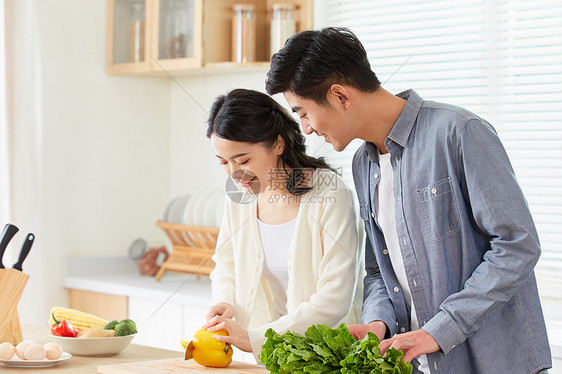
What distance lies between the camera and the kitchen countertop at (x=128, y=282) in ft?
8.38

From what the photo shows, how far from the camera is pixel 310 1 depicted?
8.54ft

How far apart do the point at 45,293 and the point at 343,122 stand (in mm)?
1878

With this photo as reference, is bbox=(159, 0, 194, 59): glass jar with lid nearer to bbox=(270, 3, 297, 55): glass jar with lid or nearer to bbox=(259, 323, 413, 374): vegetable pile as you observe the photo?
bbox=(270, 3, 297, 55): glass jar with lid

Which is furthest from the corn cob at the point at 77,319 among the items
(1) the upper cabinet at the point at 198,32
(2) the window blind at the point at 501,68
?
(1) the upper cabinet at the point at 198,32

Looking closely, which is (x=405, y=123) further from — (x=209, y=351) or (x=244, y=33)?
(x=244, y=33)

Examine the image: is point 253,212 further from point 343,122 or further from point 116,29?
point 116,29

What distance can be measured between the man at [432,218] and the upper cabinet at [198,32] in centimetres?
128

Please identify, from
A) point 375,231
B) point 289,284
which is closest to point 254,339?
point 289,284

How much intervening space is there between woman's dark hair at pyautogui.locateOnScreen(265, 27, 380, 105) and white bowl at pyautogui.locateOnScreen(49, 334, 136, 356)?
2.41 feet

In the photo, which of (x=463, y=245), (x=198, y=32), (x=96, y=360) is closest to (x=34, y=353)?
(x=96, y=360)

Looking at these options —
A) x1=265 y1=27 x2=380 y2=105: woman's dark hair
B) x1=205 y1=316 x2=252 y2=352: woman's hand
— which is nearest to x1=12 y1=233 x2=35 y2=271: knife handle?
x1=205 y1=316 x2=252 y2=352: woman's hand

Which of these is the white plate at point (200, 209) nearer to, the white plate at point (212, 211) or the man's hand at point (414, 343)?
the white plate at point (212, 211)

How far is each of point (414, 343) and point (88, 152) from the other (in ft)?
6.79

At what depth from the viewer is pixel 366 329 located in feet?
4.50
